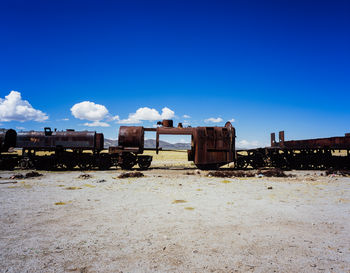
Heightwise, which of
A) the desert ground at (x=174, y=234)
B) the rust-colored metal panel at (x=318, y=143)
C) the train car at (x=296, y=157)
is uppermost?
the rust-colored metal panel at (x=318, y=143)

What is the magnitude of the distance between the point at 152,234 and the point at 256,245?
6.37 ft

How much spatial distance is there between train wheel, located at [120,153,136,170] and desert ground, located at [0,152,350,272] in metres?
9.89

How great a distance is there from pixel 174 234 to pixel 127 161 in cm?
1373

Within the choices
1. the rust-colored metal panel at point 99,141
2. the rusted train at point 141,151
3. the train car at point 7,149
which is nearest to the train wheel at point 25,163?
the rusted train at point 141,151

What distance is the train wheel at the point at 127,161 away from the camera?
1733cm

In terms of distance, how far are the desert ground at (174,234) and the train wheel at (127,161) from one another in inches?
389

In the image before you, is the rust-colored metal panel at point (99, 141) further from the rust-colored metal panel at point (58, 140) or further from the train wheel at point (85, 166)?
the train wheel at point (85, 166)

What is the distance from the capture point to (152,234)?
4.29m

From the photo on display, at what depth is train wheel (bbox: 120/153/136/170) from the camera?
56.9 ft

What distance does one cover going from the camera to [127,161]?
1747 cm

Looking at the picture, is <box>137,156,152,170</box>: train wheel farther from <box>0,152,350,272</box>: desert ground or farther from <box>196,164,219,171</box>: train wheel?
<box>0,152,350,272</box>: desert ground

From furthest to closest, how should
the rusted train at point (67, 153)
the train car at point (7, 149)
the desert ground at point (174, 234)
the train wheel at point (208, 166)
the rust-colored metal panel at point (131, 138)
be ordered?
the train car at point (7, 149) < the rusted train at point (67, 153) < the rust-colored metal panel at point (131, 138) < the train wheel at point (208, 166) < the desert ground at point (174, 234)

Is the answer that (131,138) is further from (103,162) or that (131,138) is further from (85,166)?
(85,166)

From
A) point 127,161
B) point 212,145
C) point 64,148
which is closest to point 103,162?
point 127,161
